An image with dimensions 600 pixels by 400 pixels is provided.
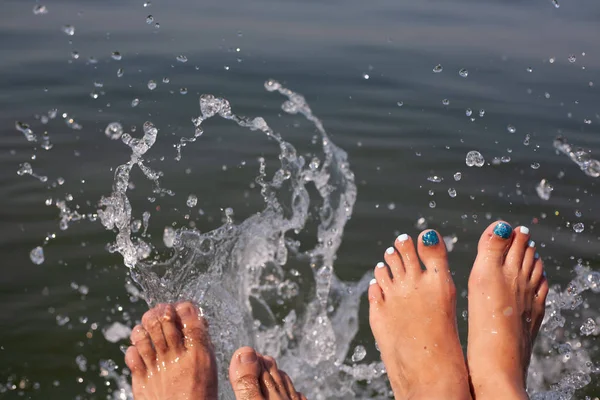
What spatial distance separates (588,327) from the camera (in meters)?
3.12

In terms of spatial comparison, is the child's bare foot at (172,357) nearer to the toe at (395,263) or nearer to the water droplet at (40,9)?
the toe at (395,263)

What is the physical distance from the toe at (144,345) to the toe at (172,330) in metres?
0.08

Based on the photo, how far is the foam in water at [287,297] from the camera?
9.65 feet

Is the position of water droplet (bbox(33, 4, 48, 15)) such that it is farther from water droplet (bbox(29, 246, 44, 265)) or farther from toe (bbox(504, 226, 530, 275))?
toe (bbox(504, 226, 530, 275))

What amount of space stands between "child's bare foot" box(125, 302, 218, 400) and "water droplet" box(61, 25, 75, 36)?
4.20 metres

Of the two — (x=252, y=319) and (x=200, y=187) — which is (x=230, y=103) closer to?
(x=200, y=187)

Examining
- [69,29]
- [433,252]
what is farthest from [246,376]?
[69,29]

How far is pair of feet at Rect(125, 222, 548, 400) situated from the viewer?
8.61ft

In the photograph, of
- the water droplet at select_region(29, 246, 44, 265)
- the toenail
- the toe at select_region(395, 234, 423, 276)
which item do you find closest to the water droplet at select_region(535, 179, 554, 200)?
the toe at select_region(395, 234, 423, 276)

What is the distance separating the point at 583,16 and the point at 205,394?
6712 millimetres

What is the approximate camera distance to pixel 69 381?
2.81 metres

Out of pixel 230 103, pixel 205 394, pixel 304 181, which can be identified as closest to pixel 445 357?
pixel 205 394

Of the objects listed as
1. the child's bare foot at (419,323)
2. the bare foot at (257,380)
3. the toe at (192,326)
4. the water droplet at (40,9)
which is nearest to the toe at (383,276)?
the child's bare foot at (419,323)

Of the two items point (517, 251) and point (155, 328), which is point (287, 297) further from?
point (517, 251)
